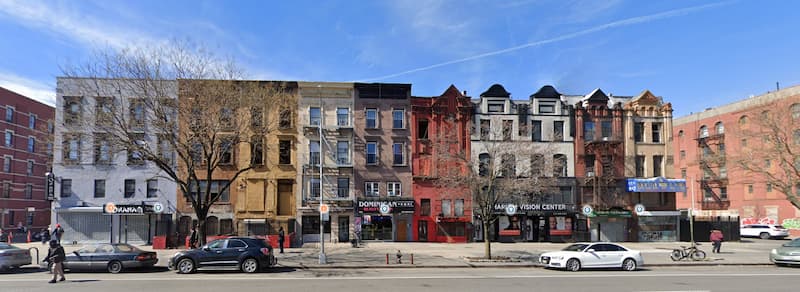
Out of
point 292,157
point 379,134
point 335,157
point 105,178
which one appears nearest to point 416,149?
point 379,134

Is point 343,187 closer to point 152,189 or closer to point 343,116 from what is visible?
point 343,116

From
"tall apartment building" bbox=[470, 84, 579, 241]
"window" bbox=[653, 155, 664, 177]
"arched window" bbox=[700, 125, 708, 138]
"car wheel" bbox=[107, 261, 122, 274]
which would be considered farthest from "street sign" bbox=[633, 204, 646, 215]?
"car wheel" bbox=[107, 261, 122, 274]

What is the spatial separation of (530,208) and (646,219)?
10.4 m

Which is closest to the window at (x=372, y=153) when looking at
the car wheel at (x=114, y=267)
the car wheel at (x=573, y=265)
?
the car wheel at (x=573, y=265)

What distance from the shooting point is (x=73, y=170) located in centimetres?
3784

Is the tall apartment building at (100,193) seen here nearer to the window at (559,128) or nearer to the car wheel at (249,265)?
the car wheel at (249,265)

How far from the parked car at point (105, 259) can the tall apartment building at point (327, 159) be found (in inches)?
707

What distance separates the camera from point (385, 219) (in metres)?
39.8

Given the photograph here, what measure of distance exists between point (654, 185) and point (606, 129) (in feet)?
19.1

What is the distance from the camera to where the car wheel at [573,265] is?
21688 millimetres

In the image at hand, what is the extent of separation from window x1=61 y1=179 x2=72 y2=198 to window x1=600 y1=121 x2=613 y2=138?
41.6 meters

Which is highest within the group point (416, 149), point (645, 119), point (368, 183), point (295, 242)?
point (645, 119)

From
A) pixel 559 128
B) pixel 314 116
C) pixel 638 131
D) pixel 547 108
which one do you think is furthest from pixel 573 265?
pixel 638 131

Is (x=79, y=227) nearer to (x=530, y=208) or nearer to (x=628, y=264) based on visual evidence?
(x=530, y=208)
